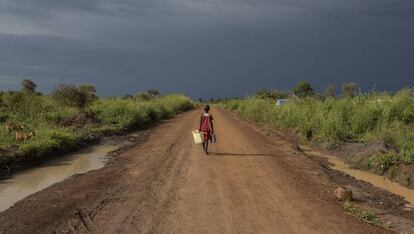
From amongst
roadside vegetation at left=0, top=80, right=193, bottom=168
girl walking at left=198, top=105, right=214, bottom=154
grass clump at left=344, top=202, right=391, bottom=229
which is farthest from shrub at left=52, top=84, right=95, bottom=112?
grass clump at left=344, top=202, right=391, bottom=229

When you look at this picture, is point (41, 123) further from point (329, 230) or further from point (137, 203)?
point (329, 230)

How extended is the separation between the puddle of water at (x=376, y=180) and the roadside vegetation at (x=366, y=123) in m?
0.24

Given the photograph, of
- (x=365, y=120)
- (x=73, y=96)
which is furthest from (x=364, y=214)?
(x=73, y=96)

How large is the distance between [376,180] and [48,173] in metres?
9.42

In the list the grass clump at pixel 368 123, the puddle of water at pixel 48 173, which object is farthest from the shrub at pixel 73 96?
the grass clump at pixel 368 123

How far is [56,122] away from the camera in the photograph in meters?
24.5

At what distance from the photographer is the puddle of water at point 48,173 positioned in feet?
38.2

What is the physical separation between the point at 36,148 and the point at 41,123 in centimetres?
698

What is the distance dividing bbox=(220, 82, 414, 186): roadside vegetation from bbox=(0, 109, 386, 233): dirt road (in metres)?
2.19

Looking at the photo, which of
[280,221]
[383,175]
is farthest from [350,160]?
[280,221]

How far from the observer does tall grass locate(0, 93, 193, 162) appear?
1672cm

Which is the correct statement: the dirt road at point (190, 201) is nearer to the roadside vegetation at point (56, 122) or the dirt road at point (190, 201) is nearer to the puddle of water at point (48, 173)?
the puddle of water at point (48, 173)

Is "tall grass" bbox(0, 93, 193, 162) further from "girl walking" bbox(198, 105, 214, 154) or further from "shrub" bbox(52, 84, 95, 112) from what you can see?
"girl walking" bbox(198, 105, 214, 154)

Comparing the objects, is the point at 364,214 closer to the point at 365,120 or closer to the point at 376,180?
the point at 376,180
